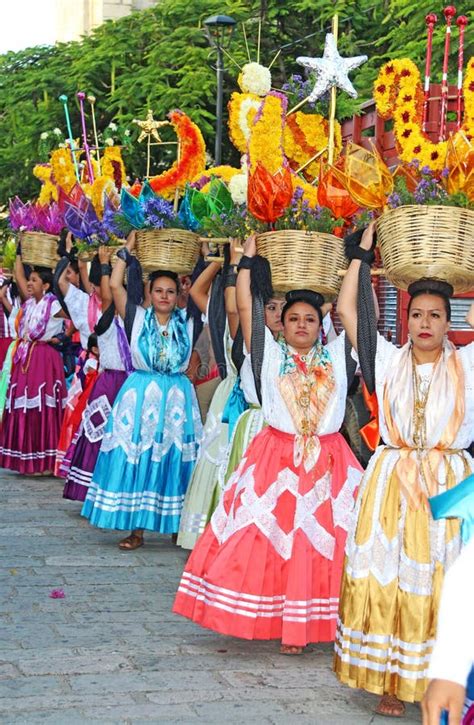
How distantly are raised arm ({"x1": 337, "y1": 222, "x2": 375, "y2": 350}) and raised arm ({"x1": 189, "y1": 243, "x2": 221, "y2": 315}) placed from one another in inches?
101

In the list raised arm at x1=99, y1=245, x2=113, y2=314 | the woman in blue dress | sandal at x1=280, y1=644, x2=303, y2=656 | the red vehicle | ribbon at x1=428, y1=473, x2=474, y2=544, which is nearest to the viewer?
ribbon at x1=428, y1=473, x2=474, y2=544

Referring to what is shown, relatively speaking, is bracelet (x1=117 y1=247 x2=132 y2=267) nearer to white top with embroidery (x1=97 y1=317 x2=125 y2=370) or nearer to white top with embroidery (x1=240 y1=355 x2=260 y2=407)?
white top with embroidery (x1=97 y1=317 x2=125 y2=370)

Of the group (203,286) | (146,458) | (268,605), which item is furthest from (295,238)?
(146,458)

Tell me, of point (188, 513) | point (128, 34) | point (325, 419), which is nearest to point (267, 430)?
point (325, 419)

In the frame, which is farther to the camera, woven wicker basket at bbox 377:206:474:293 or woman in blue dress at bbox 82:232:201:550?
woman in blue dress at bbox 82:232:201:550

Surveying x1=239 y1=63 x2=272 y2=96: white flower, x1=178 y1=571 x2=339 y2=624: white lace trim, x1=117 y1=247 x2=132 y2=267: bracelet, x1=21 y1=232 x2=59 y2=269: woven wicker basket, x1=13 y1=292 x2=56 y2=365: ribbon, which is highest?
x1=239 y1=63 x2=272 y2=96: white flower

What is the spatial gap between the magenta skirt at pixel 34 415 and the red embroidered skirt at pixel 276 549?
20.0ft

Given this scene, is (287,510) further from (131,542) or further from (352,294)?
(131,542)

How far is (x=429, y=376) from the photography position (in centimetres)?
555

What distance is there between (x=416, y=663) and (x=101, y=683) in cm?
139

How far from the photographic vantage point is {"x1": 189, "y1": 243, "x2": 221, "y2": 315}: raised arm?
841cm

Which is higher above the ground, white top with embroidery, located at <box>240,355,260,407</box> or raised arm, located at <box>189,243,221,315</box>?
raised arm, located at <box>189,243,221,315</box>

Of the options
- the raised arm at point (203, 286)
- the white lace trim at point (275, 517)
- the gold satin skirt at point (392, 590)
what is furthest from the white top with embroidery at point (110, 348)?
the gold satin skirt at point (392, 590)

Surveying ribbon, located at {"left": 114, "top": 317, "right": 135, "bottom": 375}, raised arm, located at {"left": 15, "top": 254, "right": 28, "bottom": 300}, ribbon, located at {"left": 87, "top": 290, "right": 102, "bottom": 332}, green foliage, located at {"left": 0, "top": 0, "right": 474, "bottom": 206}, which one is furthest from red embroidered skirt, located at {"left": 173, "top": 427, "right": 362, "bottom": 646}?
green foliage, located at {"left": 0, "top": 0, "right": 474, "bottom": 206}
